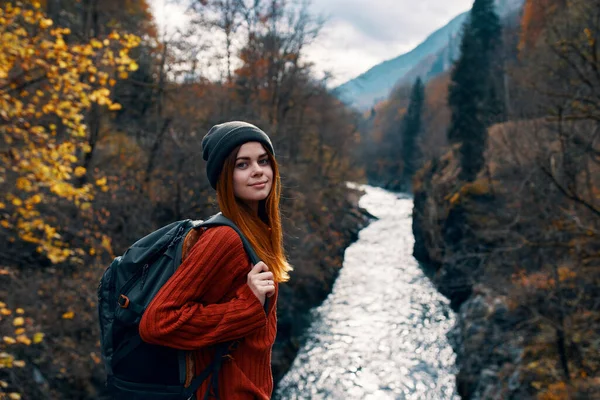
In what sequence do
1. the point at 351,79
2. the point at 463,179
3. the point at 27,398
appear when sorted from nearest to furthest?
the point at 27,398
the point at 351,79
the point at 463,179

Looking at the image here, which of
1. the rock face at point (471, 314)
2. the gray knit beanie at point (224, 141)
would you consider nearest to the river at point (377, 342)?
the rock face at point (471, 314)

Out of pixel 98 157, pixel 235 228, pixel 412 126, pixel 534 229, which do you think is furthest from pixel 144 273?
pixel 412 126

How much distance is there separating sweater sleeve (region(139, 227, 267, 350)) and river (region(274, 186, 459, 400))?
10502 millimetres

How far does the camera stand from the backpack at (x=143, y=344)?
1.52 metres

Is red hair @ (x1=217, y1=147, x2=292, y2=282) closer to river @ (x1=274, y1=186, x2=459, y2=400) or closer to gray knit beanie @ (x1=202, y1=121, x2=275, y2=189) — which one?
gray knit beanie @ (x1=202, y1=121, x2=275, y2=189)

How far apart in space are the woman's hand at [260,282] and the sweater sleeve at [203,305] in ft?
0.08

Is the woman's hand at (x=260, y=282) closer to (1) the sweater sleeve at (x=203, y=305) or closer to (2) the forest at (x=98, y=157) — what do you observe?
(1) the sweater sleeve at (x=203, y=305)

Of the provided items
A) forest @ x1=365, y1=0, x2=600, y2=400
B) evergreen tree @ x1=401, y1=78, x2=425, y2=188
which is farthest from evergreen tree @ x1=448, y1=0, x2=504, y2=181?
evergreen tree @ x1=401, y1=78, x2=425, y2=188

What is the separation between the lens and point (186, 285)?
147 cm

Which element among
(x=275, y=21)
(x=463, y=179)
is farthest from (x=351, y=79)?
(x=463, y=179)

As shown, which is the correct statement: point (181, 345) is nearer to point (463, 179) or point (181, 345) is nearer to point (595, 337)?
point (595, 337)

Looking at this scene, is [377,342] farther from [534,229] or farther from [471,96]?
[471,96]

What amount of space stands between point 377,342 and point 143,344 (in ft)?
42.9

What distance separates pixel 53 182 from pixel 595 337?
34.4 ft
